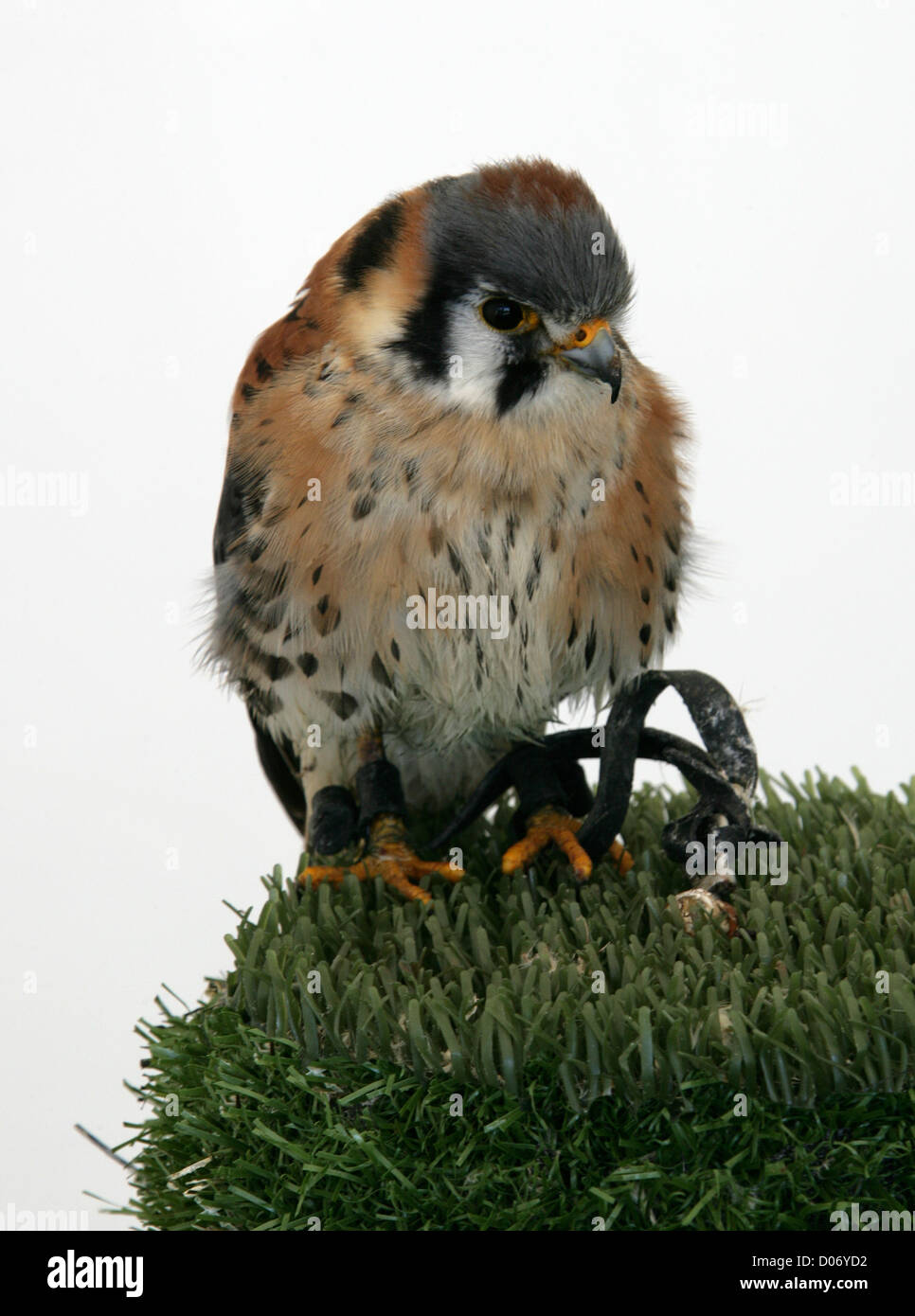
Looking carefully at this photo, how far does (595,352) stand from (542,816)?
598mm

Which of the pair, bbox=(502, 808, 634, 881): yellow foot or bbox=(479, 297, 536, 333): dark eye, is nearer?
bbox=(479, 297, 536, 333): dark eye

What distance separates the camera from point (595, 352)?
1319mm

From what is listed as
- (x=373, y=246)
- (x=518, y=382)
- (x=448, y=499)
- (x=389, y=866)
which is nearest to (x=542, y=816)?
(x=389, y=866)

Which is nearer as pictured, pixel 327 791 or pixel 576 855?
pixel 576 855

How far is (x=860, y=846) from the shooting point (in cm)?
159

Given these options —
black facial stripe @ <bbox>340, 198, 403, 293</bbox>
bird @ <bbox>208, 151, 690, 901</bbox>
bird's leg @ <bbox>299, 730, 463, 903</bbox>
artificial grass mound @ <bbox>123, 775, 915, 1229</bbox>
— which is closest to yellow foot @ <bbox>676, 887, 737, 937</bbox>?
artificial grass mound @ <bbox>123, 775, 915, 1229</bbox>

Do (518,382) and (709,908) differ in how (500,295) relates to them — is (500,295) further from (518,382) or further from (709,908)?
(709,908)

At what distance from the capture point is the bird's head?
4.33 feet

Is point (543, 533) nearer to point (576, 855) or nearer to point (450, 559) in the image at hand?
point (450, 559)

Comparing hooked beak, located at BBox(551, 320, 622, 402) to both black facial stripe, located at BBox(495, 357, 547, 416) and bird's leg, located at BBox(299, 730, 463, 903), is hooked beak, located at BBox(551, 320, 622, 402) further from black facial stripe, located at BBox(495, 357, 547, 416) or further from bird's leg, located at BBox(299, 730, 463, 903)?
bird's leg, located at BBox(299, 730, 463, 903)

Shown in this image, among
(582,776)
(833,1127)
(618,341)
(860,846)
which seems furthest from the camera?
(582,776)

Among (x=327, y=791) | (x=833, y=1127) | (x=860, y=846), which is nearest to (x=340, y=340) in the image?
(x=327, y=791)

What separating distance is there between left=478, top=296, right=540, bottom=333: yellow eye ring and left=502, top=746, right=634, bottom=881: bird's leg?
0.56m
